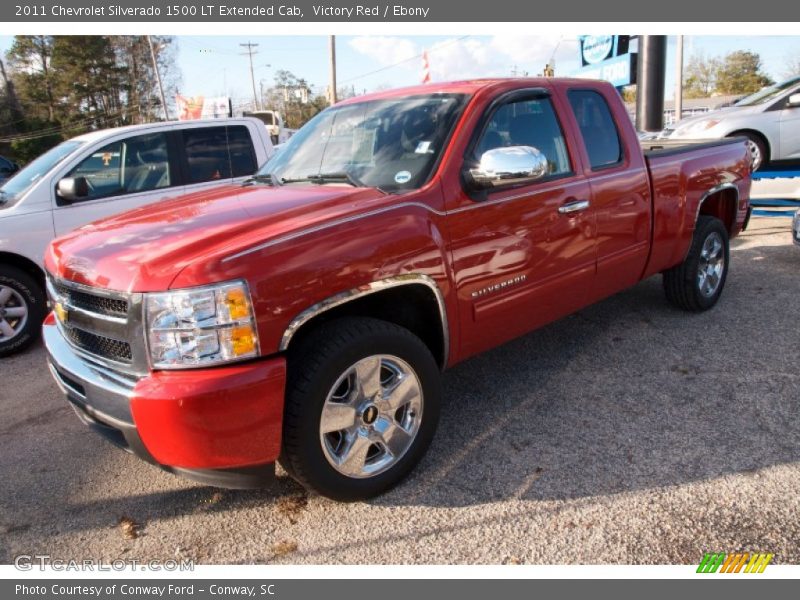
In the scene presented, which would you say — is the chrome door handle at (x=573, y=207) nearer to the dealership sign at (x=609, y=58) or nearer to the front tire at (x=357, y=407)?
the front tire at (x=357, y=407)

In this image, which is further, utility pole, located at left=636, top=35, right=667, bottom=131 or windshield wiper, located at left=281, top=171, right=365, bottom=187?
utility pole, located at left=636, top=35, right=667, bottom=131

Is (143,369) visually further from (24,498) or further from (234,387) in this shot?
(24,498)

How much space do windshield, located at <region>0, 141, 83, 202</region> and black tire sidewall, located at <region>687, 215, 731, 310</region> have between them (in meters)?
5.64

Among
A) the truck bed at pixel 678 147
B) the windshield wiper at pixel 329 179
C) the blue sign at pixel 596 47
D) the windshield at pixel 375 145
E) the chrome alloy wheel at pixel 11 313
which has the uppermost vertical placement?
the blue sign at pixel 596 47

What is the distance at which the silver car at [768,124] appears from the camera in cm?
938

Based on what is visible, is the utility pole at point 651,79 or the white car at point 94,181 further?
the utility pole at point 651,79

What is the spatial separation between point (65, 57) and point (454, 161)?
55.5 m

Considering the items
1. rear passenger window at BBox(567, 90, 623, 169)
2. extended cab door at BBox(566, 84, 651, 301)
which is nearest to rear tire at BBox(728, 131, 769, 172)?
extended cab door at BBox(566, 84, 651, 301)

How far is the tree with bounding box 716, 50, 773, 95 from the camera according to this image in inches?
2397

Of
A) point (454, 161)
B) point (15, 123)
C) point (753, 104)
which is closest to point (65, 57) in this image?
point (15, 123)

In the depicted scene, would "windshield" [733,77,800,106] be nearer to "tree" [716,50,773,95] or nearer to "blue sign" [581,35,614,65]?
"blue sign" [581,35,614,65]

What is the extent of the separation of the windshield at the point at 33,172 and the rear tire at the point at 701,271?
5574mm

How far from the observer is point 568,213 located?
11.7ft

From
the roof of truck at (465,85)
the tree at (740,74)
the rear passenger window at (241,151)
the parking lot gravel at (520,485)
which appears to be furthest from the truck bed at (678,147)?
the tree at (740,74)
